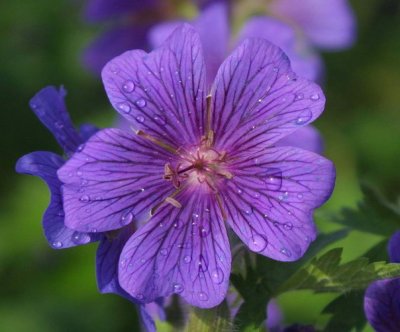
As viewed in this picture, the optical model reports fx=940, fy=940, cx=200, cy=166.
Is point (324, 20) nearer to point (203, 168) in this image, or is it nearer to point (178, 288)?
point (203, 168)

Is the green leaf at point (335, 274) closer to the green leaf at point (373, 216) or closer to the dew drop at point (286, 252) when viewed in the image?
the dew drop at point (286, 252)

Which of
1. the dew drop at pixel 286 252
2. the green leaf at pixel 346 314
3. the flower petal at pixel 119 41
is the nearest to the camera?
the dew drop at pixel 286 252

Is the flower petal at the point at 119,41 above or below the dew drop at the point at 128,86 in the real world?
below

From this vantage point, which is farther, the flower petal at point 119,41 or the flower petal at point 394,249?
the flower petal at point 119,41

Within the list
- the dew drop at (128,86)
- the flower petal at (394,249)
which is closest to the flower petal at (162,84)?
the dew drop at (128,86)

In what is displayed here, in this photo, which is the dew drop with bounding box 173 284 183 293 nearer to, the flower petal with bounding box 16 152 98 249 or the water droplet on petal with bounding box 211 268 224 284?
the water droplet on petal with bounding box 211 268 224 284

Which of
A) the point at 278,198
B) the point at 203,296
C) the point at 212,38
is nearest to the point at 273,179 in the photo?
the point at 278,198
